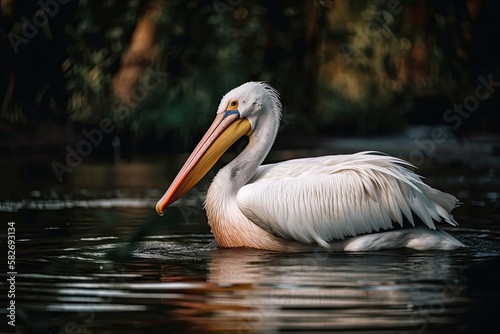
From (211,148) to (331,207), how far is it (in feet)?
3.51

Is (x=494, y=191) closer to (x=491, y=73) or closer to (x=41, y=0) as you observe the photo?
(x=491, y=73)

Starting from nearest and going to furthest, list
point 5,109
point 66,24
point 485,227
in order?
point 485,227, point 66,24, point 5,109

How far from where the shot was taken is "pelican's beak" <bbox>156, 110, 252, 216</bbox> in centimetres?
881

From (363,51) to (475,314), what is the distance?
11.5m

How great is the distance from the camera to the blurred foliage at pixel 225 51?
13148 mm

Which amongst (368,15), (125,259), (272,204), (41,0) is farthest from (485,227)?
(41,0)

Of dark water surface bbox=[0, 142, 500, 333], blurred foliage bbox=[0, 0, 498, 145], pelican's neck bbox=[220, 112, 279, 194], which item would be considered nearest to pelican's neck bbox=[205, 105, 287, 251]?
pelican's neck bbox=[220, 112, 279, 194]

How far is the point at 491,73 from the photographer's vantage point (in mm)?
13312

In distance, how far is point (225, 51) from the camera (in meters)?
15.7

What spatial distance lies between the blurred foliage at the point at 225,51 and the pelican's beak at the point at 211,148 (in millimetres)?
4069

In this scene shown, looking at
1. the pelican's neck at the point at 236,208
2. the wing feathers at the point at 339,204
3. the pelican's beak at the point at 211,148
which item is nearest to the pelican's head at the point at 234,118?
the pelican's beak at the point at 211,148

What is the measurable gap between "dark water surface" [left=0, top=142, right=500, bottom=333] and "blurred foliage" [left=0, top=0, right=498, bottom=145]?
2.35 m

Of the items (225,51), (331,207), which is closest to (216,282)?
(331,207)

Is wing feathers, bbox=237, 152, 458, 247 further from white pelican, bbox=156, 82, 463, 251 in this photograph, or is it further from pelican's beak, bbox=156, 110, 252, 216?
pelican's beak, bbox=156, 110, 252, 216
